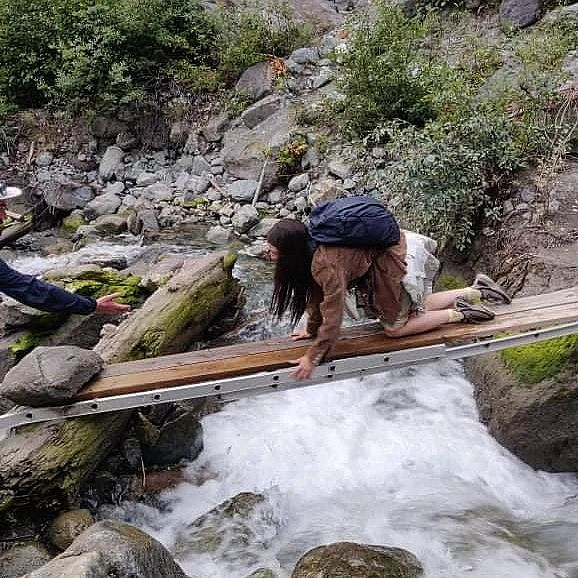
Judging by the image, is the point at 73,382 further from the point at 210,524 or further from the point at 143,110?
the point at 143,110

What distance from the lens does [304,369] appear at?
375 cm

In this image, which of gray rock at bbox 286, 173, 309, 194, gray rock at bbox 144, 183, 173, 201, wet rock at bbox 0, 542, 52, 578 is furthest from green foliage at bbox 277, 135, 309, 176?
wet rock at bbox 0, 542, 52, 578

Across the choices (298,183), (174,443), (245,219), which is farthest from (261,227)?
(174,443)

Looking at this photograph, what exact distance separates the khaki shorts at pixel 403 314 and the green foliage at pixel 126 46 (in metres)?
9.28

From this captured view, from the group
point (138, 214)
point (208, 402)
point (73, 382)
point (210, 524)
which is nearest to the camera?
point (73, 382)

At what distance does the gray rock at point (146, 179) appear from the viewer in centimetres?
1133

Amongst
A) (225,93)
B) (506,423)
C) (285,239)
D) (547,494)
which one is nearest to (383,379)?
(506,423)

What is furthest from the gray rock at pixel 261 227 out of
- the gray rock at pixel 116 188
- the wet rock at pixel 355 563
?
the wet rock at pixel 355 563

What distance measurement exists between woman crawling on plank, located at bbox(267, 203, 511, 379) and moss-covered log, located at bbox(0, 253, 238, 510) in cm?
146

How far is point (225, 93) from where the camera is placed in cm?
1201

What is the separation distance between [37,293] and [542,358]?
3699 millimetres

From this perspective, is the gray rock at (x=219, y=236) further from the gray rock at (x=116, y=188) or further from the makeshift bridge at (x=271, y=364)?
the makeshift bridge at (x=271, y=364)

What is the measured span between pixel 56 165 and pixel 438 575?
35.6 feet

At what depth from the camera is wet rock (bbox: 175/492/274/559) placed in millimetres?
4184
